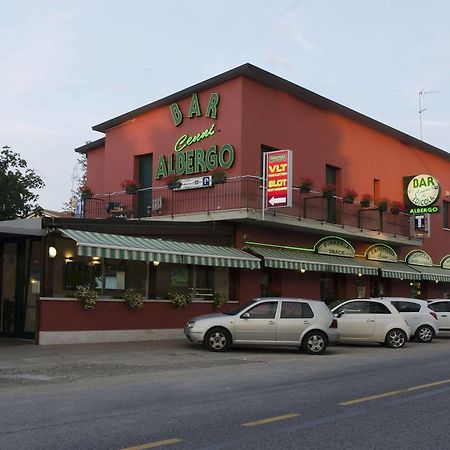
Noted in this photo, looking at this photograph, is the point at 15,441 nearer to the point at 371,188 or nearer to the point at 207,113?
the point at 207,113

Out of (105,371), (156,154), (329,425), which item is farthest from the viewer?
(156,154)

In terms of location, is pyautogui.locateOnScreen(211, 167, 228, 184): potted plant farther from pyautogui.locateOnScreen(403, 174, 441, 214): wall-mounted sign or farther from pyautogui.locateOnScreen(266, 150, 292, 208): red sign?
pyautogui.locateOnScreen(403, 174, 441, 214): wall-mounted sign

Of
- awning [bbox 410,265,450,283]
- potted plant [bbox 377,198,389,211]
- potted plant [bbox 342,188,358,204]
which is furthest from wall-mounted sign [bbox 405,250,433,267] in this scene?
potted plant [bbox 342,188,358,204]

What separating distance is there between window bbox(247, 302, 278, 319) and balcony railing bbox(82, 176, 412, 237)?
4714mm

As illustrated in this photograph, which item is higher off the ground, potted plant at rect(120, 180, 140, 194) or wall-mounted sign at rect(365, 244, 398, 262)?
potted plant at rect(120, 180, 140, 194)

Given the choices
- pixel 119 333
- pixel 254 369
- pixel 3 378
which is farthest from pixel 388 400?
pixel 119 333

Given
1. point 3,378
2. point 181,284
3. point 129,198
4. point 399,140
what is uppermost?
point 399,140

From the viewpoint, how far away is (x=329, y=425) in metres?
6.95

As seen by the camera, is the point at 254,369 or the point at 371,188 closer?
the point at 254,369

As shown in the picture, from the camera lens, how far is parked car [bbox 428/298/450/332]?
2277 centimetres

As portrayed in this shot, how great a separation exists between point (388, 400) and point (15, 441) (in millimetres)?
5183

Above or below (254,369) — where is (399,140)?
above

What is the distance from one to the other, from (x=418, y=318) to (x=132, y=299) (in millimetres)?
9736

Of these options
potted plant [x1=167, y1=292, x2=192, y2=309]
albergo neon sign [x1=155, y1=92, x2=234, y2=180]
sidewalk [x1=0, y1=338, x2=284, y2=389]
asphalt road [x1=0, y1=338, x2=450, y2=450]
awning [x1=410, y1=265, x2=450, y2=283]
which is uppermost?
albergo neon sign [x1=155, y1=92, x2=234, y2=180]
